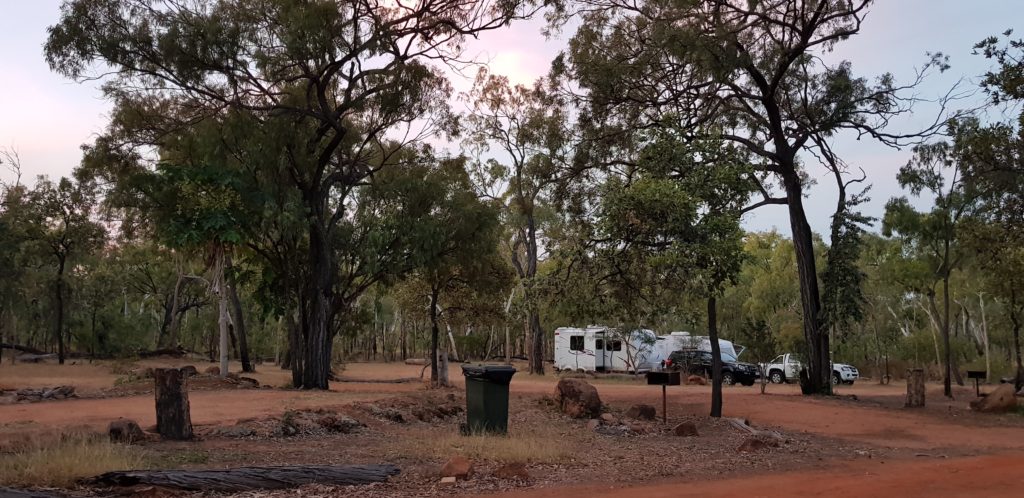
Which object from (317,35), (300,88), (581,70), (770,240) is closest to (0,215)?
(300,88)

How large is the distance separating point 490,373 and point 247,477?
5131mm

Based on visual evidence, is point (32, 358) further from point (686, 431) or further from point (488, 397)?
point (686, 431)

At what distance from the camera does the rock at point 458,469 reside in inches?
313

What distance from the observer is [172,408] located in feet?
33.9

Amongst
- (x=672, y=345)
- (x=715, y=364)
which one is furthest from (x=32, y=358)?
(x=715, y=364)

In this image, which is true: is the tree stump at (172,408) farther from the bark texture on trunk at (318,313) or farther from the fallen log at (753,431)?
the bark texture on trunk at (318,313)

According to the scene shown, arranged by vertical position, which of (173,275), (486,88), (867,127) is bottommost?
(173,275)

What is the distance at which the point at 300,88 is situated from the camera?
2295 centimetres

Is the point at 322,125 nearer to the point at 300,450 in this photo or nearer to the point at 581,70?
the point at 581,70

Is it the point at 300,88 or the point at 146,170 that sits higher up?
the point at 300,88

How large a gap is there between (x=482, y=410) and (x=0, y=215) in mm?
29817

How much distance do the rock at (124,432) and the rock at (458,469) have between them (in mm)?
4584

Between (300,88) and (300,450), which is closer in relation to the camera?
(300,450)

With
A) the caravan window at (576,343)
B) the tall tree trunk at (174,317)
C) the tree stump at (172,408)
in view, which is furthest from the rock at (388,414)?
the tall tree trunk at (174,317)
